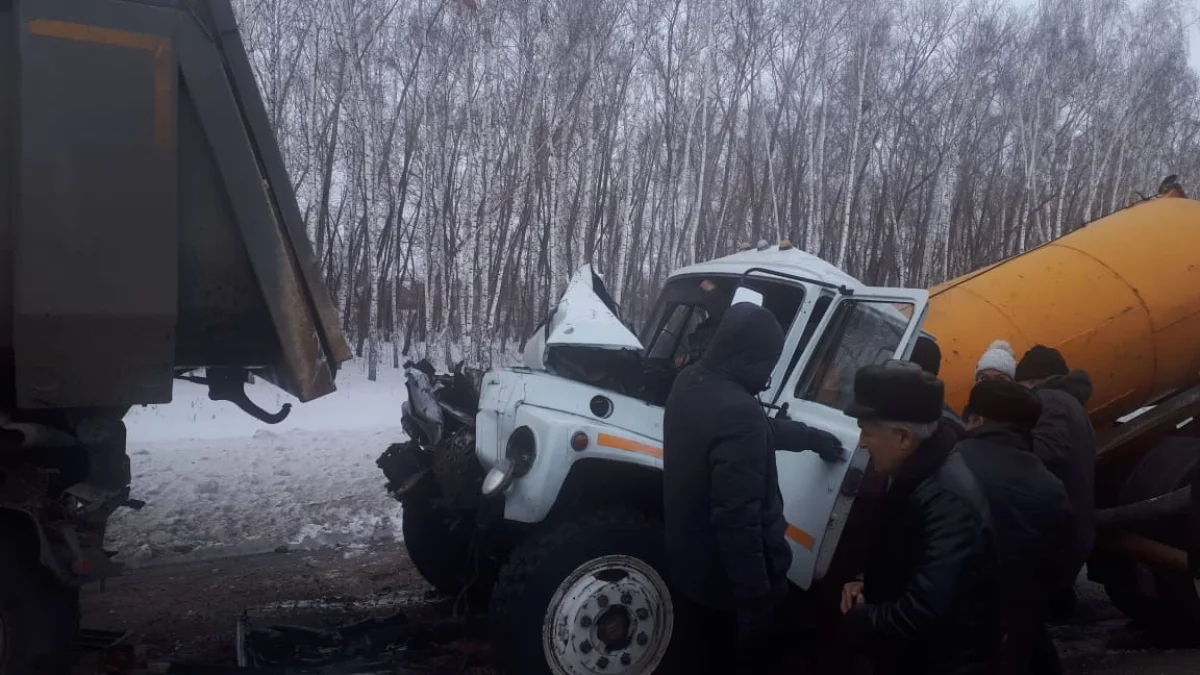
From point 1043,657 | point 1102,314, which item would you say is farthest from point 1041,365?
point 1043,657

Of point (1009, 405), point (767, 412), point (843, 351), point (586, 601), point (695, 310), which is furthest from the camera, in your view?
point (695, 310)

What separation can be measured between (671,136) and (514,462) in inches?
695

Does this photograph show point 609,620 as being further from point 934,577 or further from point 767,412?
point 934,577

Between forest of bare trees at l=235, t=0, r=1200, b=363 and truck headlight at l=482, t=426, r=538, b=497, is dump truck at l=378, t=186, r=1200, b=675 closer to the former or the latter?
truck headlight at l=482, t=426, r=538, b=497

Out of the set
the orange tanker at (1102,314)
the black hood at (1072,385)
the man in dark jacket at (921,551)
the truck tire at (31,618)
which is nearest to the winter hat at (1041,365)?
the black hood at (1072,385)

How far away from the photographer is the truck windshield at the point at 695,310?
508 cm

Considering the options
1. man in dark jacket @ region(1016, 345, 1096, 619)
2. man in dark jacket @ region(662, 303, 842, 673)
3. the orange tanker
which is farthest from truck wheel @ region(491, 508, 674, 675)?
the orange tanker

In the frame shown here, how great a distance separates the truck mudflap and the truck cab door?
251 cm

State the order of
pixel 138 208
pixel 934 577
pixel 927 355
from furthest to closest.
A: pixel 927 355
pixel 138 208
pixel 934 577

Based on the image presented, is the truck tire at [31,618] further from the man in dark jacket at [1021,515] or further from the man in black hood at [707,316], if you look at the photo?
the man in dark jacket at [1021,515]

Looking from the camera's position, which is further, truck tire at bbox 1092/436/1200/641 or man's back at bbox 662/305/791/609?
truck tire at bbox 1092/436/1200/641

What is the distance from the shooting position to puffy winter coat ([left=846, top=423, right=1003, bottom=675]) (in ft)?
8.59

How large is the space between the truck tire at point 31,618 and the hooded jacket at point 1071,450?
4726mm

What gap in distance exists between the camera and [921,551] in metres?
2.67
